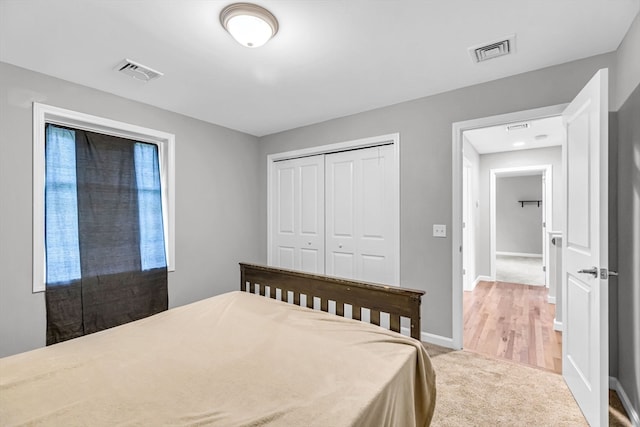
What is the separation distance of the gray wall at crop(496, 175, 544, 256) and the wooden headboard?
8591mm

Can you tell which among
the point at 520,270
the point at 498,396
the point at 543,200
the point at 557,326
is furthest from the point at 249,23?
the point at 520,270

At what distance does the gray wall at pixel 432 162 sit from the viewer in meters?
2.55

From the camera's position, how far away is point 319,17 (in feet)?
5.74

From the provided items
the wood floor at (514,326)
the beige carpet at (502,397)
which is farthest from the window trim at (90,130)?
the wood floor at (514,326)

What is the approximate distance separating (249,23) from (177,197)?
217 centimetres

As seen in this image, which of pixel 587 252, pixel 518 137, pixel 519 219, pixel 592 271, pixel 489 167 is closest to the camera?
pixel 592 271

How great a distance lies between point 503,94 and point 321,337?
2.51 metres

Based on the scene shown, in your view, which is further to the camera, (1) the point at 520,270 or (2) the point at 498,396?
(1) the point at 520,270

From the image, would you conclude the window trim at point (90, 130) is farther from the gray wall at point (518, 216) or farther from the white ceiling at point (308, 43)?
the gray wall at point (518, 216)

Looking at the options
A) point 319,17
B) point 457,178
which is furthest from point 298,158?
point 319,17

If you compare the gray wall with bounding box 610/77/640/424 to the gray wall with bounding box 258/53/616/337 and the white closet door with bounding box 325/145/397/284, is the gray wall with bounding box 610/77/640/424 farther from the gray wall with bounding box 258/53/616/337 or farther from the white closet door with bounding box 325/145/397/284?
the white closet door with bounding box 325/145/397/284

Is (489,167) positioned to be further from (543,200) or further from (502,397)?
(502,397)

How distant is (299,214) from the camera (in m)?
3.94

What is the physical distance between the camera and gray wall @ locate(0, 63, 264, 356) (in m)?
2.21
